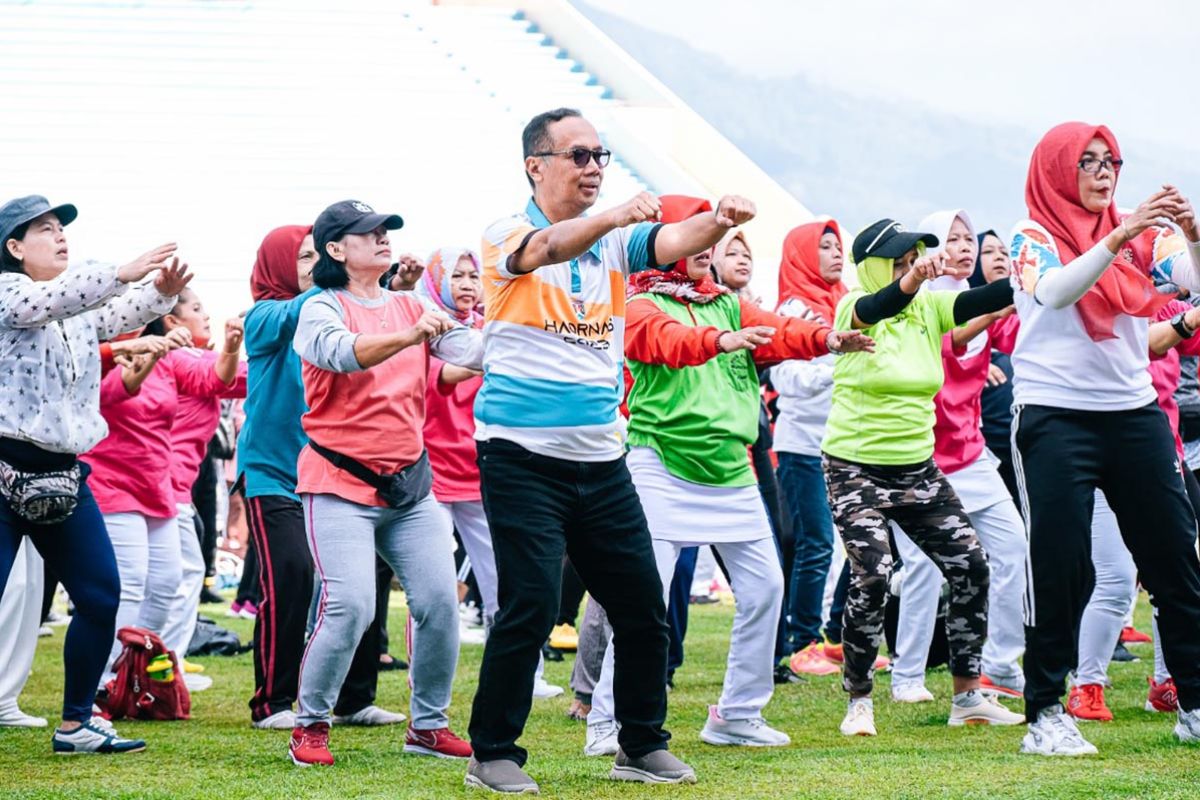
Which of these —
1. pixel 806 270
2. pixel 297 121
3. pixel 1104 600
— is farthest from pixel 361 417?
pixel 297 121

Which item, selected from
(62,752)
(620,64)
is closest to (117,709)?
(62,752)

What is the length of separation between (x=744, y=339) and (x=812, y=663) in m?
3.81

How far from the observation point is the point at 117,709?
774 centimetres

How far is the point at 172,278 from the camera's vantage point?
6.00 meters

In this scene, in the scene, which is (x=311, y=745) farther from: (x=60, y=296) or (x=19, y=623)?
(x=19, y=623)

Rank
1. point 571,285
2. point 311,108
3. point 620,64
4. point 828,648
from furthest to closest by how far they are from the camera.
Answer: point 620,64 → point 311,108 → point 828,648 → point 571,285

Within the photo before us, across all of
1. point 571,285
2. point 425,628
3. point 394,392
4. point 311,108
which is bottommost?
point 425,628

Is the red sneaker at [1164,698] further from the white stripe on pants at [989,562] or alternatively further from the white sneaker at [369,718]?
the white sneaker at [369,718]

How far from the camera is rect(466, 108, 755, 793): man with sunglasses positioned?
17.7 ft

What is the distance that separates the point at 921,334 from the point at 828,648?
10.5ft

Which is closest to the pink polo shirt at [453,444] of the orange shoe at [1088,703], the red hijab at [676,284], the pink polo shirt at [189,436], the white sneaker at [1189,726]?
the pink polo shirt at [189,436]

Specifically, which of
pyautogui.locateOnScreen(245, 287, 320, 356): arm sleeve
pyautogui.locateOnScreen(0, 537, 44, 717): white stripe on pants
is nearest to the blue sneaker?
pyautogui.locateOnScreen(0, 537, 44, 717): white stripe on pants

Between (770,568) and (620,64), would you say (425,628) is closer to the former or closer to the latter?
(770,568)

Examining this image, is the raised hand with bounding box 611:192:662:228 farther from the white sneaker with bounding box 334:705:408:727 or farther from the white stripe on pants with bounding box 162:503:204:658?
the white stripe on pants with bounding box 162:503:204:658
